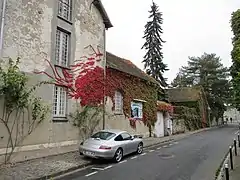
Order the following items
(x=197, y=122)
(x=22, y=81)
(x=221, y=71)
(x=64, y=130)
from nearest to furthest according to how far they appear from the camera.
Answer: (x=22, y=81), (x=64, y=130), (x=197, y=122), (x=221, y=71)

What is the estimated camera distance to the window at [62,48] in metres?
15.3

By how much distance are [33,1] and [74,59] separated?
13.0 ft

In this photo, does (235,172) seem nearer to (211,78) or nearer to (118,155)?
(118,155)

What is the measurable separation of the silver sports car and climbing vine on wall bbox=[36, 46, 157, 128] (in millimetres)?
3565

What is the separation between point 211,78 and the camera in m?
60.1

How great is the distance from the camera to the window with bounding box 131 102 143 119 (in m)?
22.9

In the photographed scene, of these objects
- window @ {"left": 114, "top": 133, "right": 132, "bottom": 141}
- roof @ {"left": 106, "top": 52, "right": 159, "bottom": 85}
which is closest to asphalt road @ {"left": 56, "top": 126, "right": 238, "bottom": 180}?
window @ {"left": 114, "top": 133, "right": 132, "bottom": 141}

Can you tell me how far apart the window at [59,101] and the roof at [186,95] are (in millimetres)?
37054

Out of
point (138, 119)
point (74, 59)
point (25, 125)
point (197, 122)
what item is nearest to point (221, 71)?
point (197, 122)

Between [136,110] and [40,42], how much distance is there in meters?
11.8

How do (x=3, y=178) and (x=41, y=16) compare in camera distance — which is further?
(x=41, y=16)

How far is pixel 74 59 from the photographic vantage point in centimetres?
1614

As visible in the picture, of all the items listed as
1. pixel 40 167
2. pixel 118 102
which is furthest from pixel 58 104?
pixel 118 102

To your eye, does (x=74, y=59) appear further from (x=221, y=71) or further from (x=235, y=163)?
(x=221, y=71)
